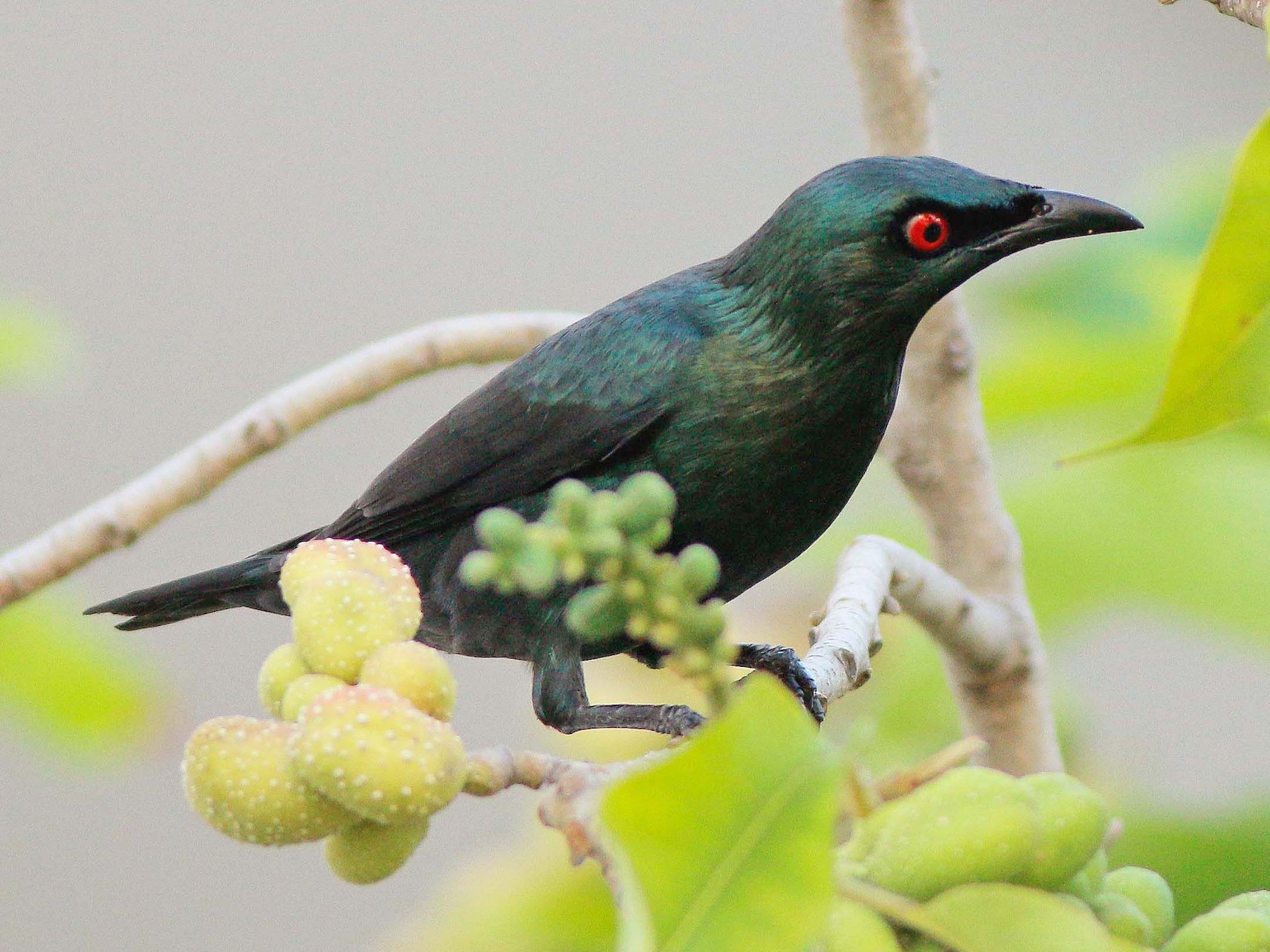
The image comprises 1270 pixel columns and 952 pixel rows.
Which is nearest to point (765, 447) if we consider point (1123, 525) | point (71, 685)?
point (1123, 525)

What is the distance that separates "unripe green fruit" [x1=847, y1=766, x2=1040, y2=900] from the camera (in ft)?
2.67

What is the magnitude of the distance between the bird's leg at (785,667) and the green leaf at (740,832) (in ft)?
1.93

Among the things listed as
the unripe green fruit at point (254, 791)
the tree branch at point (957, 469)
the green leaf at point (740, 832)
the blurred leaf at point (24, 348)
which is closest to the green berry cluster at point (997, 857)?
the green leaf at point (740, 832)

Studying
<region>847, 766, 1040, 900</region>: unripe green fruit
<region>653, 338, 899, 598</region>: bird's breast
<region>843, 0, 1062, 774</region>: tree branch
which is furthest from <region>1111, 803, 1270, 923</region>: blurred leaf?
<region>847, 766, 1040, 900</region>: unripe green fruit

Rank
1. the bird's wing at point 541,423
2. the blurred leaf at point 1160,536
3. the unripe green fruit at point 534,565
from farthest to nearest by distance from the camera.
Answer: the blurred leaf at point 1160,536 < the bird's wing at point 541,423 < the unripe green fruit at point 534,565

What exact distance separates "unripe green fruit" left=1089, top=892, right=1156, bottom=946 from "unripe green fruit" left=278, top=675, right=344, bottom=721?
0.54 meters

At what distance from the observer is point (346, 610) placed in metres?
0.70

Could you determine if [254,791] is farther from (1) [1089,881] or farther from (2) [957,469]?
(2) [957,469]

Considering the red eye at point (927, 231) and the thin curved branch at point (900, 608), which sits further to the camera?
the red eye at point (927, 231)

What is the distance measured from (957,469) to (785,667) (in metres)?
0.51

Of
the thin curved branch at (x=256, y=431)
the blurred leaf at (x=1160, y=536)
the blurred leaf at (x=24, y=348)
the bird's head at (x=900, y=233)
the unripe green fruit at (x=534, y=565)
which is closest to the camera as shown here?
the unripe green fruit at (x=534, y=565)

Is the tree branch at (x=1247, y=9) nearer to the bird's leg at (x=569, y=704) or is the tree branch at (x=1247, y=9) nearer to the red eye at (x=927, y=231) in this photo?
the red eye at (x=927, y=231)

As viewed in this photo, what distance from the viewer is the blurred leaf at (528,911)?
197cm

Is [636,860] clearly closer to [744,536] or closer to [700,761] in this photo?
[700,761]
